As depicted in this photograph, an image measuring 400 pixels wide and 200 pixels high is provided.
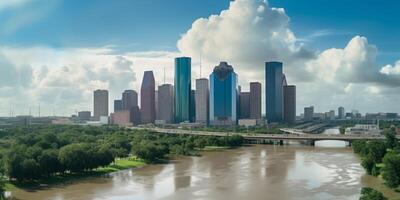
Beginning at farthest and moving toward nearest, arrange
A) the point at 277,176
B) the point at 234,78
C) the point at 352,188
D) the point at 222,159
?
the point at 234,78
the point at 222,159
the point at 277,176
the point at 352,188

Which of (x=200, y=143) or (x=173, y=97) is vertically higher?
(x=173, y=97)

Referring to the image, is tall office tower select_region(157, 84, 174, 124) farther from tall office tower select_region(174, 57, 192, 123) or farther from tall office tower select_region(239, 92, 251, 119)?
tall office tower select_region(239, 92, 251, 119)

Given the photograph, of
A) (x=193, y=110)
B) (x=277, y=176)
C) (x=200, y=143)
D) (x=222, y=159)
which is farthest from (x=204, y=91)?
(x=277, y=176)

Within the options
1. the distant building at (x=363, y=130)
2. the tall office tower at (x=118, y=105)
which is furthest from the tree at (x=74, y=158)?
the tall office tower at (x=118, y=105)

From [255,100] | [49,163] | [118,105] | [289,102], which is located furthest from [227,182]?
[118,105]

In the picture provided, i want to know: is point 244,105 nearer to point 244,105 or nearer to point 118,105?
point 244,105

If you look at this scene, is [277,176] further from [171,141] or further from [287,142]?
[287,142]

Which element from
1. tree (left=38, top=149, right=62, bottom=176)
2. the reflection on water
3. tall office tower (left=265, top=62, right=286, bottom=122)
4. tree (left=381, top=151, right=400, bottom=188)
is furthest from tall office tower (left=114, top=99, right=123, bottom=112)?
tree (left=381, top=151, right=400, bottom=188)
